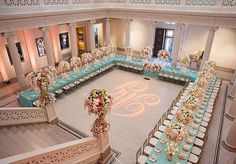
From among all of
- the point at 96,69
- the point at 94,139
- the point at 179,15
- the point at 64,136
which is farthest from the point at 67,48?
the point at 94,139

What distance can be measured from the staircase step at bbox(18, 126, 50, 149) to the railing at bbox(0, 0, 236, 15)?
7207 mm

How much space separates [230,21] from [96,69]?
35.0 ft

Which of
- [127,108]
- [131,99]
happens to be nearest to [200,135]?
[127,108]

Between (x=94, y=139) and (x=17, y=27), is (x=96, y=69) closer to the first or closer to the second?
(x=17, y=27)

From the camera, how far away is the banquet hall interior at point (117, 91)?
6.79 meters

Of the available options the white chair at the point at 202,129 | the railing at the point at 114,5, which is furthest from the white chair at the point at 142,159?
the railing at the point at 114,5

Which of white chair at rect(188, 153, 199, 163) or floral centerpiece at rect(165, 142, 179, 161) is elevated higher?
floral centerpiece at rect(165, 142, 179, 161)

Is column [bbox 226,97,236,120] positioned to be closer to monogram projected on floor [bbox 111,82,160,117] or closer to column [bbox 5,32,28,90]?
monogram projected on floor [bbox 111,82,160,117]

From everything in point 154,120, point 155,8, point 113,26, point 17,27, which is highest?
point 155,8

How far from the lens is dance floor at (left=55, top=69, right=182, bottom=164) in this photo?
8.93 metres

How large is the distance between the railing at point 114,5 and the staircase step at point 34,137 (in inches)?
284

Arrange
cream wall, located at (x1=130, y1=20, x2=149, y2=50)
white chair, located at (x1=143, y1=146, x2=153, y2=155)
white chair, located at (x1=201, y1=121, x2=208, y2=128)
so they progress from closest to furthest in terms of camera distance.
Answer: white chair, located at (x1=143, y1=146, x2=153, y2=155) → white chair, located at (x1=201, y1=121, x2=208, y2=128) → cream wall, located at (x1=130, y1=20, x2=149, y2=50)

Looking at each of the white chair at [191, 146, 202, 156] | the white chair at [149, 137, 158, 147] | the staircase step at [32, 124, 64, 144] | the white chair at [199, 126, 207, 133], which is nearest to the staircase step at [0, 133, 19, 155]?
the staircase step at [32, 124, 64, 144]

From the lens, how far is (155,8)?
15.0m
